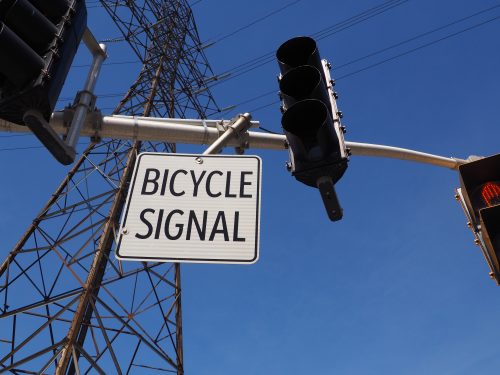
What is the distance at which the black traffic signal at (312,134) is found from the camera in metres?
2.62

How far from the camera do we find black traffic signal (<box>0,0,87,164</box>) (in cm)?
241

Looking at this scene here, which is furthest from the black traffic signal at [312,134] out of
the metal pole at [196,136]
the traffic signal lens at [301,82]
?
the metal pole at [196,136]

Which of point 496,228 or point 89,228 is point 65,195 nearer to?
point 89,228

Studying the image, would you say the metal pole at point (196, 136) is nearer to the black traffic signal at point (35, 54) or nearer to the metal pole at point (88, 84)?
the metal pole at point (88, 84)

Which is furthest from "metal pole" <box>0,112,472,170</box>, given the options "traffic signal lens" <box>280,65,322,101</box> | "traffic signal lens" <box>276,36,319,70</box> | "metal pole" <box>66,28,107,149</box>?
"traffic signal lens" <box>280,65,322,101</box>

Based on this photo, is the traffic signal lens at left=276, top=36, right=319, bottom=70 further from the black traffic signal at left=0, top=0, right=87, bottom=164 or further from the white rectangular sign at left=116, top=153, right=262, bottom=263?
the black traffic signal at left=0, top=0, right=87, bottom=164

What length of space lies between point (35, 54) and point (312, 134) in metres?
1.54

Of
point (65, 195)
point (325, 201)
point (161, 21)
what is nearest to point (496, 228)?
point (325, 201)

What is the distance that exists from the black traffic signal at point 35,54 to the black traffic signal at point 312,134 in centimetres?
129

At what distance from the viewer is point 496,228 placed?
118 inches

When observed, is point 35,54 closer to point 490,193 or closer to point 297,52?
point 297,52

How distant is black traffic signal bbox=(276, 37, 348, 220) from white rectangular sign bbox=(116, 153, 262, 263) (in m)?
0.28

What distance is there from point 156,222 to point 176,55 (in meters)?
16.2

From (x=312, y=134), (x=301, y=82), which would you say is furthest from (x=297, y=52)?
(x=312, y=134)
